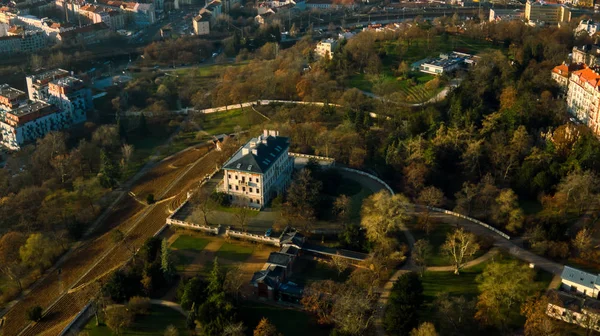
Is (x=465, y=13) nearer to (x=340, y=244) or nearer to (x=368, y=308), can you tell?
(x=340, y=244)

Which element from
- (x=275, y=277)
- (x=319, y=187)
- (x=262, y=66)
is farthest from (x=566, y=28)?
(x=275, y=277)

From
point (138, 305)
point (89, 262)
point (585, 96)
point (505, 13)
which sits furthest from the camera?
point (505, 13)

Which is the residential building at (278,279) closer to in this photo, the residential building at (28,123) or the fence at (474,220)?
the fence at (474,220)

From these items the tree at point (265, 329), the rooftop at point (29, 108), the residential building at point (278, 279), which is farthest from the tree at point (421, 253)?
the rooftop at point (29, 108)

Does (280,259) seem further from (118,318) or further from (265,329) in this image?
(118,318)

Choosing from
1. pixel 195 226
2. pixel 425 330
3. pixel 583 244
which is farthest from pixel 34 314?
pixel 583 244

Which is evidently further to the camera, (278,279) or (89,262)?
(89,262)

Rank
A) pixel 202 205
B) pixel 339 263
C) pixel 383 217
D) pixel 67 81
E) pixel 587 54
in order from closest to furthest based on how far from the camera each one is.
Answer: pixel 339 263 < pixel 383 217 < pixel 202 205 < pixel 587 54 < pixel 67 81
